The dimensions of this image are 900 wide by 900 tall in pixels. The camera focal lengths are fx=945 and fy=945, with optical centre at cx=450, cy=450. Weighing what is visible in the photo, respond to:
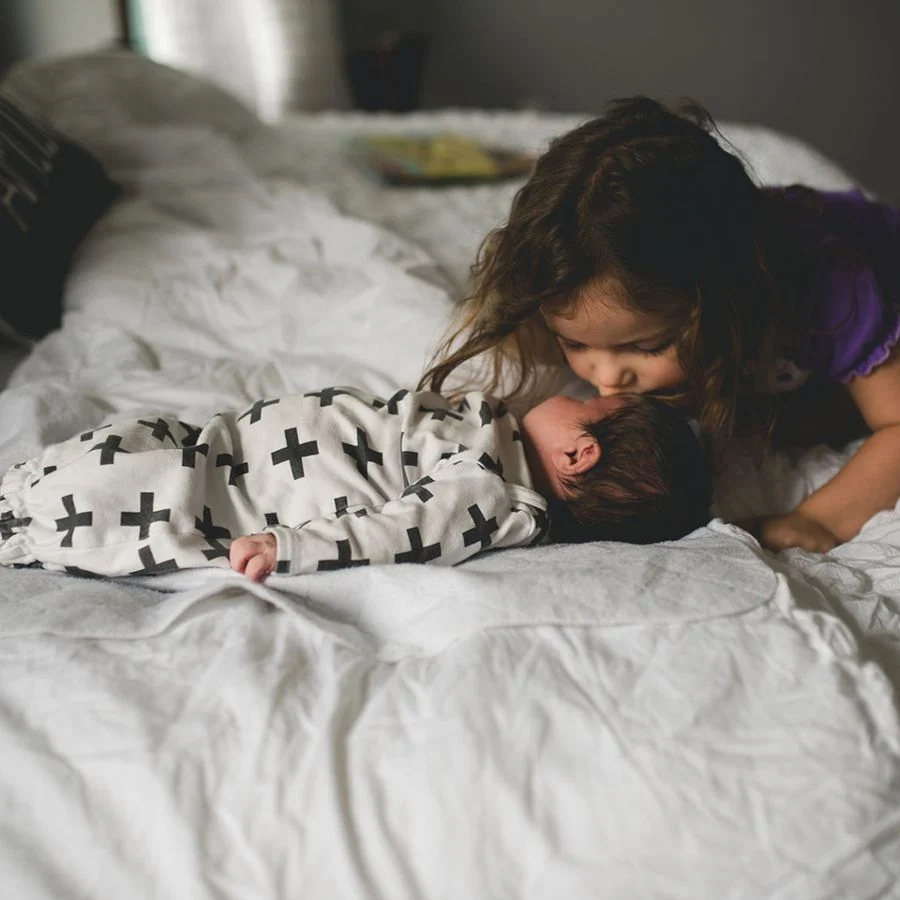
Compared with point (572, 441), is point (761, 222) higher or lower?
higher

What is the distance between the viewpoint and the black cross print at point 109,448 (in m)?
0.87

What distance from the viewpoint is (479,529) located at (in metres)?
0.87

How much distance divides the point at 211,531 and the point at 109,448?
122mm

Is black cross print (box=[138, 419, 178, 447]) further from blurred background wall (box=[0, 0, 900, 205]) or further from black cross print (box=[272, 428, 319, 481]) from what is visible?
blurred background wall (box=[0, 0, 900, 205])

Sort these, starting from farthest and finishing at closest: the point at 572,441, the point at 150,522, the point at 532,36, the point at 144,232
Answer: the point at 532,36 < the point at 144,232 < the point at 572,441 < the point at 150,522

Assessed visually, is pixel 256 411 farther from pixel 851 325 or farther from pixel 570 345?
pixel 851 325

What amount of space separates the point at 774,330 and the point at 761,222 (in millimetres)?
119

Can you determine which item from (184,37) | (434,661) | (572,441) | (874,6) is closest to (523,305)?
Answer: (572,441)

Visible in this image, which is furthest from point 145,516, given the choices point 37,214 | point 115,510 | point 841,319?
point 841,319

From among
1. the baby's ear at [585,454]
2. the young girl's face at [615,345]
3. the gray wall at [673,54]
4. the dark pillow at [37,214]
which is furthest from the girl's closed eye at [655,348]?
the gray wall at [673,54]

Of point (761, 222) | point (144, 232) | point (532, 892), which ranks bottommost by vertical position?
point (532, 892)

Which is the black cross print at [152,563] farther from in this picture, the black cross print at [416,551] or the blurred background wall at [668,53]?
the blurred background wall at [668,53]

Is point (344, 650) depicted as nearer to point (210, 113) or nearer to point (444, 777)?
point (444, 777)

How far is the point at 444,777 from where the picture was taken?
64cm
